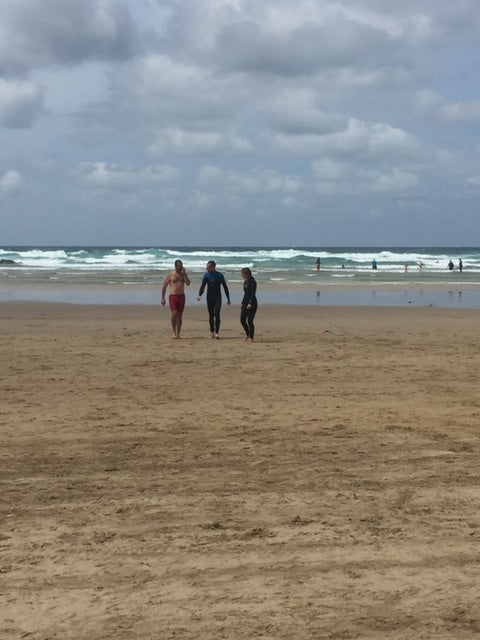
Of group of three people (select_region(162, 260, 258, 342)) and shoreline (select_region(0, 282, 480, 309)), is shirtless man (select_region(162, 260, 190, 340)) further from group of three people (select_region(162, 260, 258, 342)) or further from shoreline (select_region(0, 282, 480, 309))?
shoreline (select_region(0, 282, 480, 309))

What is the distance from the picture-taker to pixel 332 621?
3.62 meters

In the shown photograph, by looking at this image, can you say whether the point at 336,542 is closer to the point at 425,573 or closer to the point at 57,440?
the point at 425,573

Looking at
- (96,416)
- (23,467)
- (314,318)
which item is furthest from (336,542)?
(314,318)

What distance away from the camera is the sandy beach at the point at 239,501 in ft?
12.2

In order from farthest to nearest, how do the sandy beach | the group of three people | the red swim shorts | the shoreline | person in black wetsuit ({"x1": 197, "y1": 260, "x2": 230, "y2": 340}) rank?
the shoreline, person in black wetsuit ({"x1": 197, "y1": 260, "x2": 230, "y2": 340}), the red swim shorts, the group of three people, the sandy beach

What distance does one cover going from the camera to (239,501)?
17.6 feet

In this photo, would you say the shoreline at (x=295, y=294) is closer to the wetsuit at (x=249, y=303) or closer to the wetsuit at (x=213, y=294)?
the wetsuit at (x=213, y=294)

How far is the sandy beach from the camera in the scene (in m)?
3.72

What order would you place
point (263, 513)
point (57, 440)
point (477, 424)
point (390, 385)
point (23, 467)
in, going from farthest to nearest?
point (390, 385) < point (477, 424) < point (57, 440) < point (23, 467) < point (263, 513)

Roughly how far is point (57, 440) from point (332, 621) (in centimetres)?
416

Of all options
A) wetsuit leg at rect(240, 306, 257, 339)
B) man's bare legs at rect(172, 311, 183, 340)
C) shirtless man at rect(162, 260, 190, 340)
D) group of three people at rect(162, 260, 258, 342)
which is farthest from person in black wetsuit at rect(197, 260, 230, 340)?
wetsuit leg at rect(240, 306, 257, 339)

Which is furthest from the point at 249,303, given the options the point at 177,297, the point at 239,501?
the point at 239,501

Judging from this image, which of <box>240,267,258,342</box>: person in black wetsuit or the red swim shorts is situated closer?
<box>240,267,258,342</box>: person in black wetsuit

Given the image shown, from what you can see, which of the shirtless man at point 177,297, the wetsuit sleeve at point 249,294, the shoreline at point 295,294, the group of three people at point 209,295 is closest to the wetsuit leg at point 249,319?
the group of three people at point 209,295
